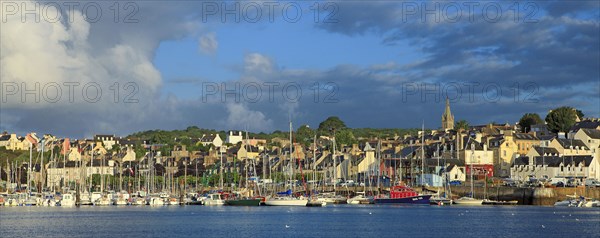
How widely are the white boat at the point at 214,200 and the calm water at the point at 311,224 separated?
64.7ft

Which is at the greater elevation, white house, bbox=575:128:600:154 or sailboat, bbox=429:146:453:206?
white house, bbox=575:128:600:154

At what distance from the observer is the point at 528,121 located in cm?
16375

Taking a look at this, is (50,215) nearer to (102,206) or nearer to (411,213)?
(102,206)

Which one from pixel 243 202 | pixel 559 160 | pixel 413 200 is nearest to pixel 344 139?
pixel 559 160

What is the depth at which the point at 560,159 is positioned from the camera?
12356 centimetres

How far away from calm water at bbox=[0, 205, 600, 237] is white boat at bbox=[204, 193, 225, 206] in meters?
19.7

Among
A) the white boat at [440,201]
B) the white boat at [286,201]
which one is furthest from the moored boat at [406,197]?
the white boat at [286,201]

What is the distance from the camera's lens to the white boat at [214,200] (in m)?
114

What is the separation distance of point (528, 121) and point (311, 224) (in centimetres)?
9802

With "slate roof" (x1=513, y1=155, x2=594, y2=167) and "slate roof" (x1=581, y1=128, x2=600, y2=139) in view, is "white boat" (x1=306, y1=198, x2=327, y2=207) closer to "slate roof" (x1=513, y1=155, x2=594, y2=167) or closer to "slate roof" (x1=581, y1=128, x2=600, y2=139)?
"slate roof" (x1=513, y1=155, x2=594, y2=167)

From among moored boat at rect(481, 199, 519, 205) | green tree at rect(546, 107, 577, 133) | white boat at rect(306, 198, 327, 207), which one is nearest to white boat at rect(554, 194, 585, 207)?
moored boat at rect(481, 199, 519, 205)

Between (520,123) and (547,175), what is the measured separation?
4332 centimetres

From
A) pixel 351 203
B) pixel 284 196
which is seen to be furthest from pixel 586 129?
pixel 284 196

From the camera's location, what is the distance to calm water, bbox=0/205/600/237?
64312 millimetres
